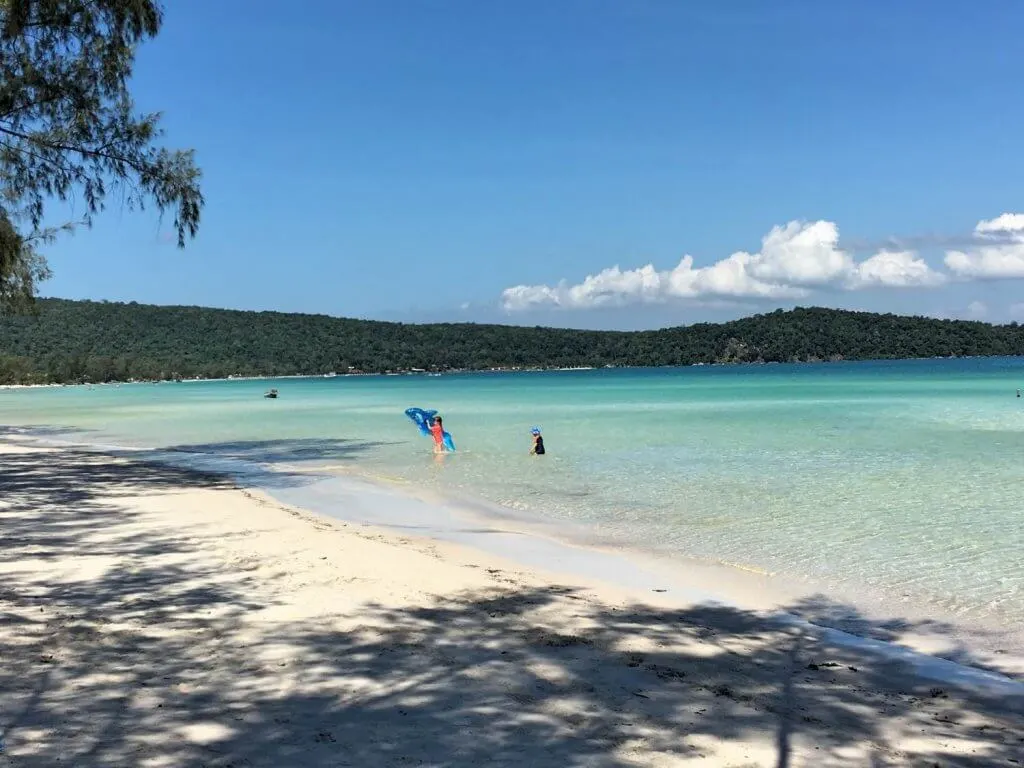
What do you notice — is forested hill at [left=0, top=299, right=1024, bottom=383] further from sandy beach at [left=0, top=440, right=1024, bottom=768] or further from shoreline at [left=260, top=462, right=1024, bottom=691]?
sandy beach at [left=0, top=440, right=1024, bottom=768]

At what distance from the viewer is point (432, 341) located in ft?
522

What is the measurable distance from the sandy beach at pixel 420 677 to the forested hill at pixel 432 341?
119 m

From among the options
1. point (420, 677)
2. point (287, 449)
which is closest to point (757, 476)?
point (420, 677)

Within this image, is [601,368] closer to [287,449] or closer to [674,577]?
[287,449]

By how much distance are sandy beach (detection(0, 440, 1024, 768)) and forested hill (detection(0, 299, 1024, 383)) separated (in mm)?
118507

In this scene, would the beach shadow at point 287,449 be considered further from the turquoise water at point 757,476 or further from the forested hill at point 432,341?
the forested hill at point 432,341

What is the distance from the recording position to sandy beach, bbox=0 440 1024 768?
3809 mm

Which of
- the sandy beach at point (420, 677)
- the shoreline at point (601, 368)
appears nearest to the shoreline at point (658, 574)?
the sandy beach at point (420, 677)

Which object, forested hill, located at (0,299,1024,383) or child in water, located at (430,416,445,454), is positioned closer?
child in water, located at (430,416,445,454)

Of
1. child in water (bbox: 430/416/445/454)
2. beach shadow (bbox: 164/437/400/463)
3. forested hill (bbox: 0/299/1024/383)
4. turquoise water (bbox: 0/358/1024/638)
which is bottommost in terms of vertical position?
beach shadow (bbox: 164/437/400/463)

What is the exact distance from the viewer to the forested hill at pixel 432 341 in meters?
127

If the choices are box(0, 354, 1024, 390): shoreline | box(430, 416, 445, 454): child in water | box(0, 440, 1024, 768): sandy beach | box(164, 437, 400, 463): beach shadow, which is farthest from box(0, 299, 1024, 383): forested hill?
box(0, 440, 1024, 768): sandy beach

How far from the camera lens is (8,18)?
447 inches

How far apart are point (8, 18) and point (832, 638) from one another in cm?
1217
